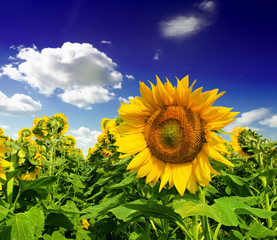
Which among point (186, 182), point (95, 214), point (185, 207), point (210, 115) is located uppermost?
point (210, 115)

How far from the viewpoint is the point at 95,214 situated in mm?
1789

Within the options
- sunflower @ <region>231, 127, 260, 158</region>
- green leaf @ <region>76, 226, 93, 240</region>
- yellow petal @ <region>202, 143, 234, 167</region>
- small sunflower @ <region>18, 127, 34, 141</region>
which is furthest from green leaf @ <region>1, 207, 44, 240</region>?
small sunflower @ <region>18, 127, 34, 141</region>

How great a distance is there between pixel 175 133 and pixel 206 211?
0.57 metres

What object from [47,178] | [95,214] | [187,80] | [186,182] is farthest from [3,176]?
[187,80]

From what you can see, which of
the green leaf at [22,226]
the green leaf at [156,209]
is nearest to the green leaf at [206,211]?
the green leaf at [156,209]

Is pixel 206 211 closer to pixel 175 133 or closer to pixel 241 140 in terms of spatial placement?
pixel 175 133

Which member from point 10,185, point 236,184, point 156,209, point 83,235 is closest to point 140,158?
point 156,209

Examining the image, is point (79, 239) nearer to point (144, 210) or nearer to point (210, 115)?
point (144, 210)

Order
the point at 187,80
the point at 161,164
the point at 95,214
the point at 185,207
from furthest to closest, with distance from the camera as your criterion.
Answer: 1. the point at 95,214
2. the point at 161,164
3. the point at 187,80
4. the point at 185,207

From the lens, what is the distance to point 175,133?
156 centimetres

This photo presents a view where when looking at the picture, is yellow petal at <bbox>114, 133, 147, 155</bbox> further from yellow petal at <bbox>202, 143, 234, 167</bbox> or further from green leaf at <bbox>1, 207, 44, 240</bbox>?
green leaf at <bbox>1, 207, 44, 240</bbox>

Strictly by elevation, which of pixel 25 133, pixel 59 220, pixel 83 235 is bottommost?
pixel 83 235

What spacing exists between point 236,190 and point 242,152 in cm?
305

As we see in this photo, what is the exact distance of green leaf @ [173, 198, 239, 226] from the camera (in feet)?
3.57
